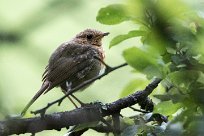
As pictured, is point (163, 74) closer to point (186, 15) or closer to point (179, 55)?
point (179, 55)

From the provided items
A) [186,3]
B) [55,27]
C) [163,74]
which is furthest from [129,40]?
[55,27]

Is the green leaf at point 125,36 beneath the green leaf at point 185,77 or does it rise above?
above

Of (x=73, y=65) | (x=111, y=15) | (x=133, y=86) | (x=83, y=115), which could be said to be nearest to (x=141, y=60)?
(x=111, y=15)

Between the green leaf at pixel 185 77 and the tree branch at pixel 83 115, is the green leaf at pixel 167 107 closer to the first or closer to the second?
the green leaf at pixel 185 77

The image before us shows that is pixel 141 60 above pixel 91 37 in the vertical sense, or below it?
below

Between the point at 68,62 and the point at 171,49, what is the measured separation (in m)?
2.71

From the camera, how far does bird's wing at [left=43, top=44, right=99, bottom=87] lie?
128 inches

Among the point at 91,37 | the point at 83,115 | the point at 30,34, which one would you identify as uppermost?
the point at 91,37

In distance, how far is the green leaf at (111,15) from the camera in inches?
33.6

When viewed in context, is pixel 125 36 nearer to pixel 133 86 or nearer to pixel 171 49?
pixel 171 49

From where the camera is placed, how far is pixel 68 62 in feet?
11.4

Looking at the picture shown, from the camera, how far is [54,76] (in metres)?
3.21

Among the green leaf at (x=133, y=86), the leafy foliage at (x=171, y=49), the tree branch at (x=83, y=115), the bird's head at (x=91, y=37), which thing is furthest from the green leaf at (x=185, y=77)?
the bird's head at (x=91, y=37)

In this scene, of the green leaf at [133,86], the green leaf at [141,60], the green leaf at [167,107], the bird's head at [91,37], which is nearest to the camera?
the green leaf at [141,60]
